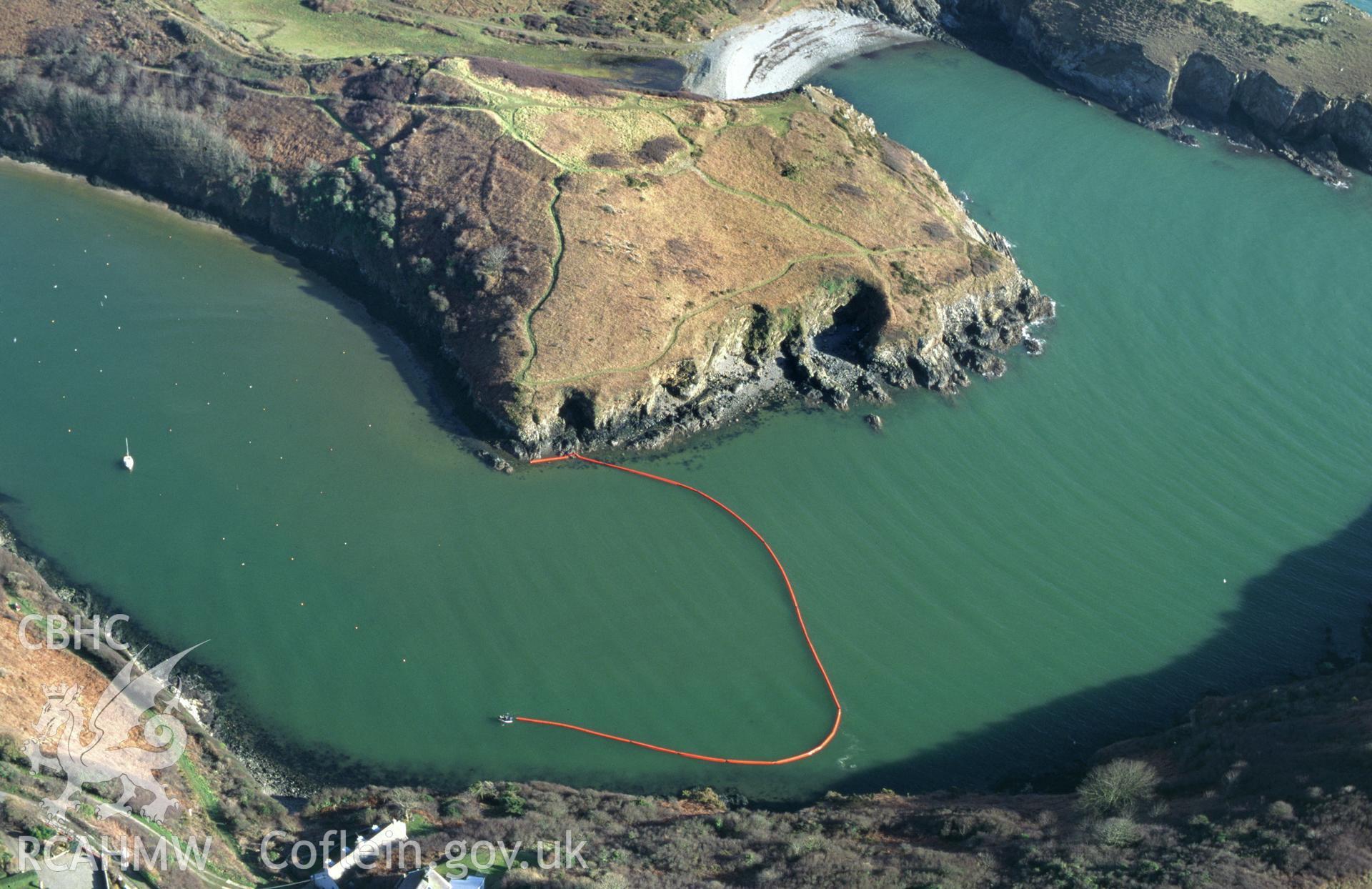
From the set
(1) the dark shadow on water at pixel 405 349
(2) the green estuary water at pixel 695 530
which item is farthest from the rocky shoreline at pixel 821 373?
(1) the dark shadow on water at pixel 405 349

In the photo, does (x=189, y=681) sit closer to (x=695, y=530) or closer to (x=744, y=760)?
(x=744, y=760)

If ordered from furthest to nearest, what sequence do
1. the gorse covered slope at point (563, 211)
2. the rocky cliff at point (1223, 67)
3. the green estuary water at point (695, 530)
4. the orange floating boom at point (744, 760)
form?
the rocky cliff at point (1223, 67)
the gorse covered slope at point (563, 211)
the green estuary water at point (695, 530)
the orange floating boom at point (744, 760)

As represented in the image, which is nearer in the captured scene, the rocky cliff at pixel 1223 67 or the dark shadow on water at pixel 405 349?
Result: the dark shadow on water at pixel 405 349

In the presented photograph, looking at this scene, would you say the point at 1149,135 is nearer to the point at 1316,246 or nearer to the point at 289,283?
the point at 1316,246

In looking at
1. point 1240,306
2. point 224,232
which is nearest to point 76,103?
point 224,232

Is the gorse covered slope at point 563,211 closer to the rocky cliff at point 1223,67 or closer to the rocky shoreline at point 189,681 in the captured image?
the rocky shoreline at point 189,681

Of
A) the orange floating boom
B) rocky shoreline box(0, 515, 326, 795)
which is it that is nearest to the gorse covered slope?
the orange floating boom

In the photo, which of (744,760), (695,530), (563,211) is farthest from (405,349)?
(744,760)
